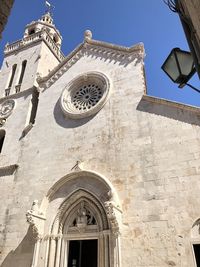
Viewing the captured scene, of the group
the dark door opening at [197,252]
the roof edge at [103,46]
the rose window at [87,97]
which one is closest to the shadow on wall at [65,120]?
the rose window at [87,97]

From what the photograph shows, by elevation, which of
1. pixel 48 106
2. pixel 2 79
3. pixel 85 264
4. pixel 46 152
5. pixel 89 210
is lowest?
pixel 85 264

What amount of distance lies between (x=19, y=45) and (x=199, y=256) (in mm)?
16657

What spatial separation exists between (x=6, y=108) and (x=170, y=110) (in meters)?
9.45

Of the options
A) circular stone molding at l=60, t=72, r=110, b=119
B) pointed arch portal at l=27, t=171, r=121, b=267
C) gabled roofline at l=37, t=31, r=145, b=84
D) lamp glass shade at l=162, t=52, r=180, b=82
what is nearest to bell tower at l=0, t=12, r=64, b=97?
gabled roofline at l=37, t=31, r=145, b=84

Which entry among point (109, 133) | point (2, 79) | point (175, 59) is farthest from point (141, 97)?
point (2, 79)

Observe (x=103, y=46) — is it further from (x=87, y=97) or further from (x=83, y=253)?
(x=83, y=253)

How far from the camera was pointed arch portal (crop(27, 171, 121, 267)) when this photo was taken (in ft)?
27.5

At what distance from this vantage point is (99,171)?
9.80 meters

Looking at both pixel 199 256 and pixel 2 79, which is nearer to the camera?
pixel 199 256

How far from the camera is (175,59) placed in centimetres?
359

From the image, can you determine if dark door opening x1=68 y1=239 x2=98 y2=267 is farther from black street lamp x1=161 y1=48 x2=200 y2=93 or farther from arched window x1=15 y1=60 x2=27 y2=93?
arched window x1=15 y1=60 x2=27 y2=93

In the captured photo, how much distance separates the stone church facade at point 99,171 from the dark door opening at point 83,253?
0.11ft

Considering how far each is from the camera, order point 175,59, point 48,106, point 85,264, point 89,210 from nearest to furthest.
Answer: point 175,59
point 85,264
point 89,210
point 48,106

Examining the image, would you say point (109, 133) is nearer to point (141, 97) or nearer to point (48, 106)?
point (141, 97)
